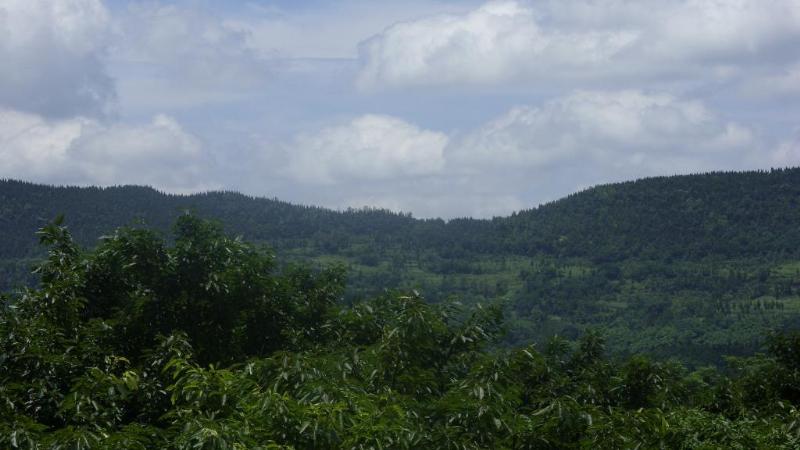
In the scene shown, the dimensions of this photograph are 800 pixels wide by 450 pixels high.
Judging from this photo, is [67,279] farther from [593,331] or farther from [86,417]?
[593,331]

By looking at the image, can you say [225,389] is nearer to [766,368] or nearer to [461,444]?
[461,444]

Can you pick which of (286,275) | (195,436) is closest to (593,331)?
(286,275)

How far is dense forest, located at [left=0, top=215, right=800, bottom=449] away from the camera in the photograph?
36.0ft

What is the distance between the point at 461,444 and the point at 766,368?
812 inches

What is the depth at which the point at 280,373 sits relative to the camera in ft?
41.4

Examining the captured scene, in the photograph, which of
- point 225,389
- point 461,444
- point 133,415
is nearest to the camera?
point 461,444

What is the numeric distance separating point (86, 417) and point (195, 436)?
13.0ft

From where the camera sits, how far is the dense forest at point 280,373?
10977mm

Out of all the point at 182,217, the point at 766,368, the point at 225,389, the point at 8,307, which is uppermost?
the point at 182,217

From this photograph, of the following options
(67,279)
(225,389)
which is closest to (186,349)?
(67,279)

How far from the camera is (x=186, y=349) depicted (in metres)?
17.1

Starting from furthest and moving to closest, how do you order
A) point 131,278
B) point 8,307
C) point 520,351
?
point 131,278 → point 8,307 → point 520,351

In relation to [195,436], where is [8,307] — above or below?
above

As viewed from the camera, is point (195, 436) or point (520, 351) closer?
point (195, 436)
